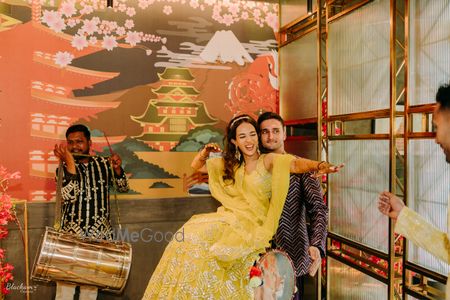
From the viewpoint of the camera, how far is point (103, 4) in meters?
3.95

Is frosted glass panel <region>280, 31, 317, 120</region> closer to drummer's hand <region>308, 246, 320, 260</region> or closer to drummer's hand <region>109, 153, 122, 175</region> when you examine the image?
drummer's hand <region>308, 246, 320, 260</region>

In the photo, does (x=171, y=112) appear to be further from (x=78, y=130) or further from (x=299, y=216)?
(x=299, y=216)

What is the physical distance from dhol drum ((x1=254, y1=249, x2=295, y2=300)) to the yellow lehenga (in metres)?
0.07

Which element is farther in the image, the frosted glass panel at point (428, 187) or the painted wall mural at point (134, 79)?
the painted wall mural at point (134, 79)

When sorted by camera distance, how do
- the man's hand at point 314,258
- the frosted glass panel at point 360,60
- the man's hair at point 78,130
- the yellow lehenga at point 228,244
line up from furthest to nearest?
the man's hair at point 78,130
the frosted glass panel at point 360,60
the man's hand at point 314,258
the yellow lehenga at point 228,244

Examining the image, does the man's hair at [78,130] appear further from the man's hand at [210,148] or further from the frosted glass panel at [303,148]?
the frosted glass panel at [303,148]

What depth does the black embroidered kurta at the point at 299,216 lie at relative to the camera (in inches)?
104

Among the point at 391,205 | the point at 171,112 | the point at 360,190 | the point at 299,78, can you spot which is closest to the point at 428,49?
the point at 360,190

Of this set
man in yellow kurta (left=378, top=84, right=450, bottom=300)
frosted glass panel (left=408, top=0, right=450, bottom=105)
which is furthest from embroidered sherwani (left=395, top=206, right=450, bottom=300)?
frosted glass panel (left=408, top=0, right=450, bottom=105)

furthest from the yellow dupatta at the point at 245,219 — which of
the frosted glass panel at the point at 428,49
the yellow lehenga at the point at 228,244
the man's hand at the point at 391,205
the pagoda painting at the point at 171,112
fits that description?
the pagoda painting at the point at 171,112

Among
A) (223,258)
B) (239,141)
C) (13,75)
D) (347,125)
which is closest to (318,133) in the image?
(347,125)

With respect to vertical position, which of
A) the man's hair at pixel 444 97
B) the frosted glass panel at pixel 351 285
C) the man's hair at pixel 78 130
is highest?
the man's hair at pixel 444 97

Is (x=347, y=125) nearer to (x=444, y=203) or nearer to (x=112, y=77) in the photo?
(x=444, y=203)

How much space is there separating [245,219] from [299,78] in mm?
2065
